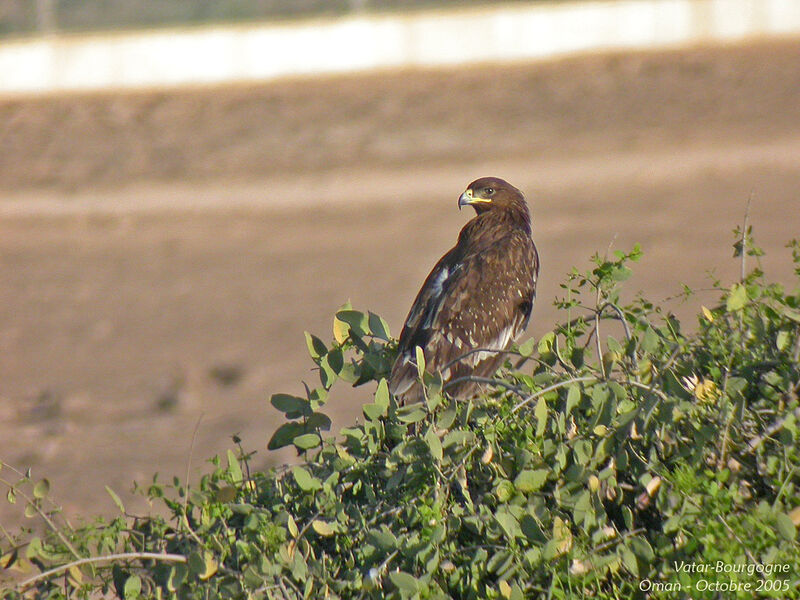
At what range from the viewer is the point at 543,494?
3.32m

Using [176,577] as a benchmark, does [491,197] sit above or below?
above

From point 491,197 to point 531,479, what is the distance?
9.85ft

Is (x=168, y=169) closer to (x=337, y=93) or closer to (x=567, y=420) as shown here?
(x=337, y=93)

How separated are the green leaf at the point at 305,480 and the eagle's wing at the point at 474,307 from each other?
4.41ft

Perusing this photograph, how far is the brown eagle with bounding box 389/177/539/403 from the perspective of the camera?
4.98 meters

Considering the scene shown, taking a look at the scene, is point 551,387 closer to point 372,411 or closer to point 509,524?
point 509,524

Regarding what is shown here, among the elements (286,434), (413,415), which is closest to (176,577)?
(286,434)

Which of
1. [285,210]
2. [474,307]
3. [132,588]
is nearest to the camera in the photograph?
[132,588]

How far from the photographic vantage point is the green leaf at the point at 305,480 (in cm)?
336

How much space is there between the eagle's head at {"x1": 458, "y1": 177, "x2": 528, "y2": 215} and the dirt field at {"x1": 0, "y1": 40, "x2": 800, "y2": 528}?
2729 mm

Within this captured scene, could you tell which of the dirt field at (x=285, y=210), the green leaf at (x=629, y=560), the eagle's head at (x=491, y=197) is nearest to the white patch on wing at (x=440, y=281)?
the eagle's head at (x=491, y=197)

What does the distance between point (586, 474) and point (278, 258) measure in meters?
9.54

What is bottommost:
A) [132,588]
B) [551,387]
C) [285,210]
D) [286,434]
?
[285,210]

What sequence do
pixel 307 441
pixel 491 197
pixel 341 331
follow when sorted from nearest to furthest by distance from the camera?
pixel 307 441 → pixel 341 331 → pixel 491 197
